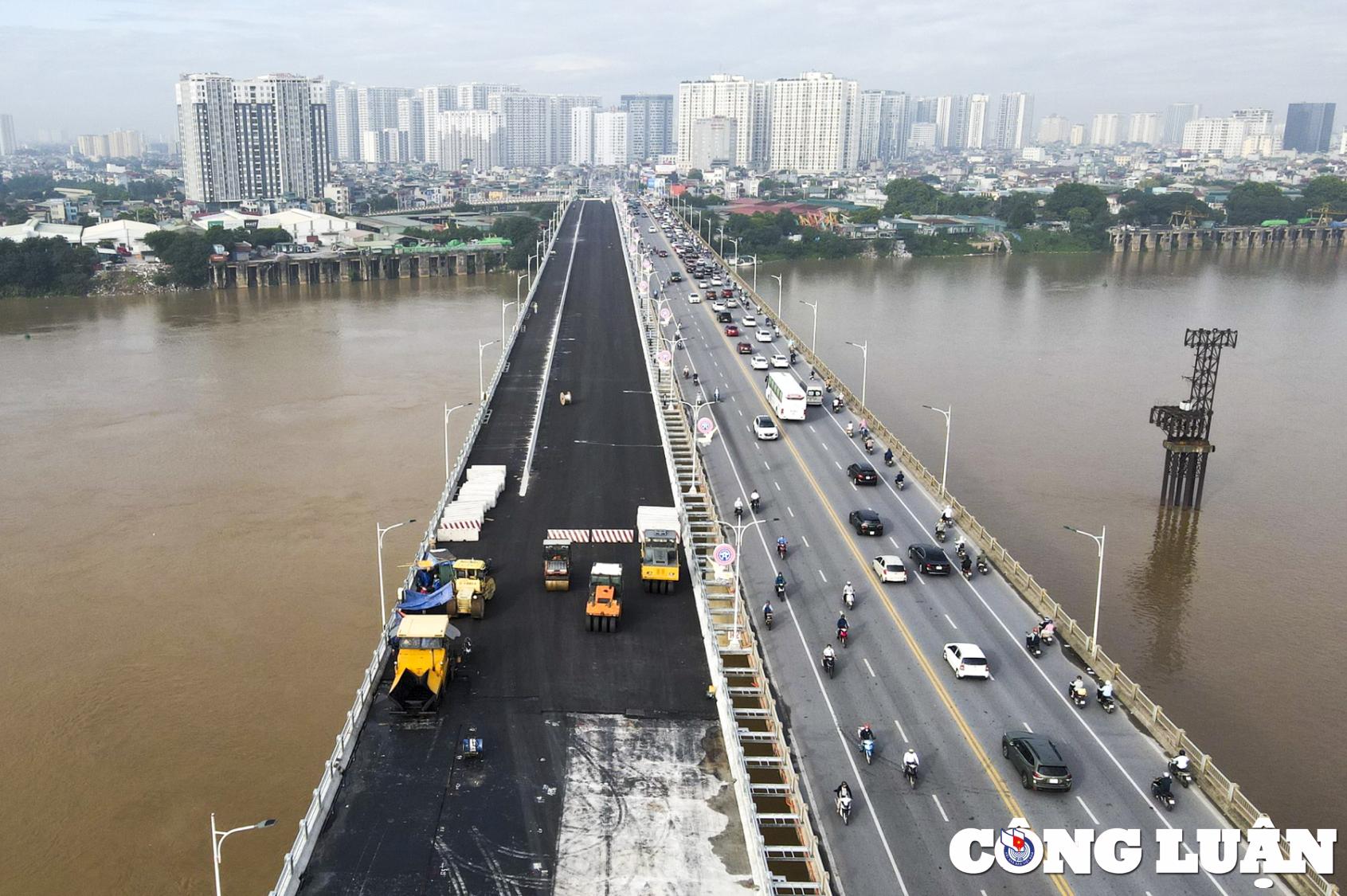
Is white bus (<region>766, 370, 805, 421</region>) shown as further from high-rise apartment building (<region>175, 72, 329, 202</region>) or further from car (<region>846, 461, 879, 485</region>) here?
high-rise apartment building (<region>175, 72, 329, 202</region>)

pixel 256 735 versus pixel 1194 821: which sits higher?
pixel 1194 821

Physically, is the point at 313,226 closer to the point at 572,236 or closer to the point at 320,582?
the point at 572,236

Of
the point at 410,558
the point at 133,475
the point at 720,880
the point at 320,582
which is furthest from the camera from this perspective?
the point at 133,475

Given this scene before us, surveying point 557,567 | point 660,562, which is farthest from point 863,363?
point 557,567

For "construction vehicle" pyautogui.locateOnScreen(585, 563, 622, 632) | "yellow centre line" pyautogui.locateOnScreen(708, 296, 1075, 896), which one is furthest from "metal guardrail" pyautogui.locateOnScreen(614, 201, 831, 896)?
"yellow centre line" pyautogui.locateOnScreen(708, 296, 1075, 896)

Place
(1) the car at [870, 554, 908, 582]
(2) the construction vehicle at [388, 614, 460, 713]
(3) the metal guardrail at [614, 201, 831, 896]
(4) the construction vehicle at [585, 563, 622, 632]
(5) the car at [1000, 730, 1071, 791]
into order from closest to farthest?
(3) the metal guardrail at [614, 201, 831, 896]
(5) the car at [1000, 730, 1071, 791]
(2) the construction vehicle at [388, 614, 460, 713]
(4) the construction vehicle at [585, 563, 622, 632]
(1) the car at [870, 554, 908, 582]

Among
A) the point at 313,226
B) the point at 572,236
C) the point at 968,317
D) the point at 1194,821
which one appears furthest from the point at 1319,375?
the point at 313,226
